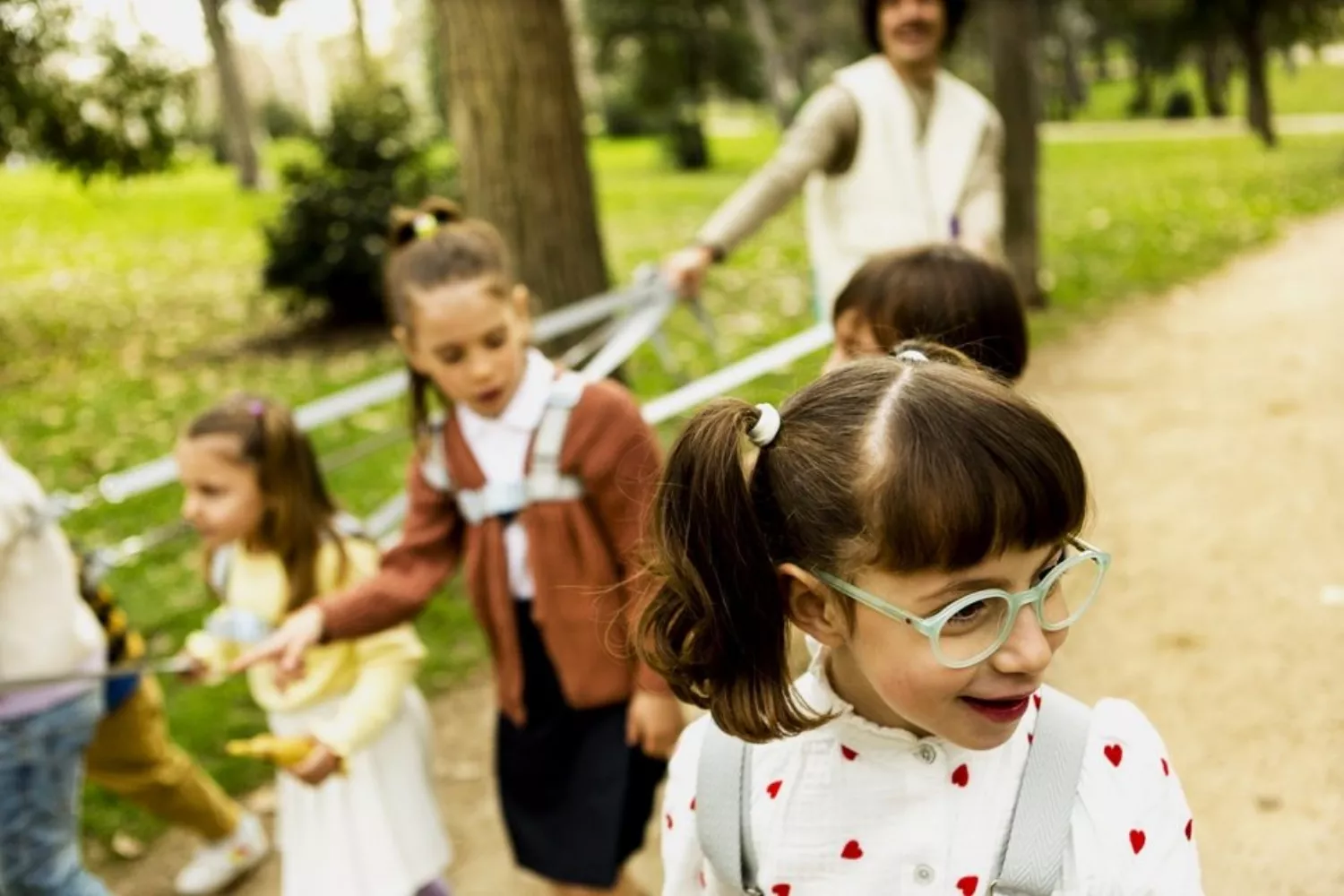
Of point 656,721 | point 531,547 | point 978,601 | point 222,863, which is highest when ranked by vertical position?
point 978,601

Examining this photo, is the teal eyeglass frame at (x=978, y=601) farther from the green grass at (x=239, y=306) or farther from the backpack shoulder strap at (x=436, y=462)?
the green grass at (x=239, y=306)

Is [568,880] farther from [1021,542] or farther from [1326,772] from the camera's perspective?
[1326,772]

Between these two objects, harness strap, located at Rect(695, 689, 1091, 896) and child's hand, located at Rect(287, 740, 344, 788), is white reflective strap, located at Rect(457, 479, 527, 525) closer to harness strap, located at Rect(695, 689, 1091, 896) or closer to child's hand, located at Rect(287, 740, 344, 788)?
child's hand, located at Rect(287, 740, 344, 788)

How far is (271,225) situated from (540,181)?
521 centimetres

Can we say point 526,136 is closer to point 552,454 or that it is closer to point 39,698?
point 552,454

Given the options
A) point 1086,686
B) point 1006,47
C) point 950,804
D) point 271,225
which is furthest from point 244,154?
point 950,804

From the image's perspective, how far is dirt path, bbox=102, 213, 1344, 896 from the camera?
10.1ft

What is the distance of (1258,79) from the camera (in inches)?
824

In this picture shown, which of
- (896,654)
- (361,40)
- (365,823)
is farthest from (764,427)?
(361,40)

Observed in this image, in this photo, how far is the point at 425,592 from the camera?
2.53 meters

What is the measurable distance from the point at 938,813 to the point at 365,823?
64.3 inches

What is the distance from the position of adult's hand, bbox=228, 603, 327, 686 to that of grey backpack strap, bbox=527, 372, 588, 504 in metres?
0.48

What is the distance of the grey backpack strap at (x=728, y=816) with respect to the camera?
1.55m

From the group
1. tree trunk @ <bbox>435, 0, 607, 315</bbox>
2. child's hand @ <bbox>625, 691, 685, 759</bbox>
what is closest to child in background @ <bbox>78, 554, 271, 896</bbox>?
child's hand @ <bbox>625, 691, 685, 759</bbox>
